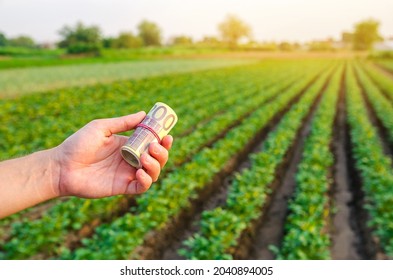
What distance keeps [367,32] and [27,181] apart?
144 ft

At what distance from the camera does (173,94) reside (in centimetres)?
1583

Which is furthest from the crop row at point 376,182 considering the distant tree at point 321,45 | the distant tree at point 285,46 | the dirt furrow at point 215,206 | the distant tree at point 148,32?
the distant tree at point 321,45

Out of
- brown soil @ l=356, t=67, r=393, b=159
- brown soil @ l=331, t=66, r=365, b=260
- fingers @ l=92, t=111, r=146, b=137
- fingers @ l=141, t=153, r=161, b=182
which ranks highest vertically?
fingers @ l=92, t=111, r=146, b=137

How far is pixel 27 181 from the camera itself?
2.46 m

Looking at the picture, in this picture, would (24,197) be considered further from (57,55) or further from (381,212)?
(57,55)

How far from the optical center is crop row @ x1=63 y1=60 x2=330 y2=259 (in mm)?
4309

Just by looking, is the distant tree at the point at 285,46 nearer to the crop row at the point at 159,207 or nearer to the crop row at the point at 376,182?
the crop row at the point at 376,182

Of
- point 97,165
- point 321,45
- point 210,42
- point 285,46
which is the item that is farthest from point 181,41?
point 97,165

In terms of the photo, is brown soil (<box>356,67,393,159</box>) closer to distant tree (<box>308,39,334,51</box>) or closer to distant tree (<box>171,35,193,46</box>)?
distant tree (<box>171,35,193,46</box>)

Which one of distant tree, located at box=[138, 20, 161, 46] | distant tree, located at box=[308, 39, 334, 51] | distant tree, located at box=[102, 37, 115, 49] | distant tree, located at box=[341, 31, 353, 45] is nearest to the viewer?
distant tree, located at box=[102, 37, 115, 49]

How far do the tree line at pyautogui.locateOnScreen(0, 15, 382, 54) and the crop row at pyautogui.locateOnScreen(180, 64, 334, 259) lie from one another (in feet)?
46.1

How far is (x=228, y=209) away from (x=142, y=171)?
3.32m

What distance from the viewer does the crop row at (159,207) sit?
4.31 m

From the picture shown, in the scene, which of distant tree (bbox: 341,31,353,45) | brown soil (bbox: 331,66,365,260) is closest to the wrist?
brown soil (bbox: 331,66,365,260)
